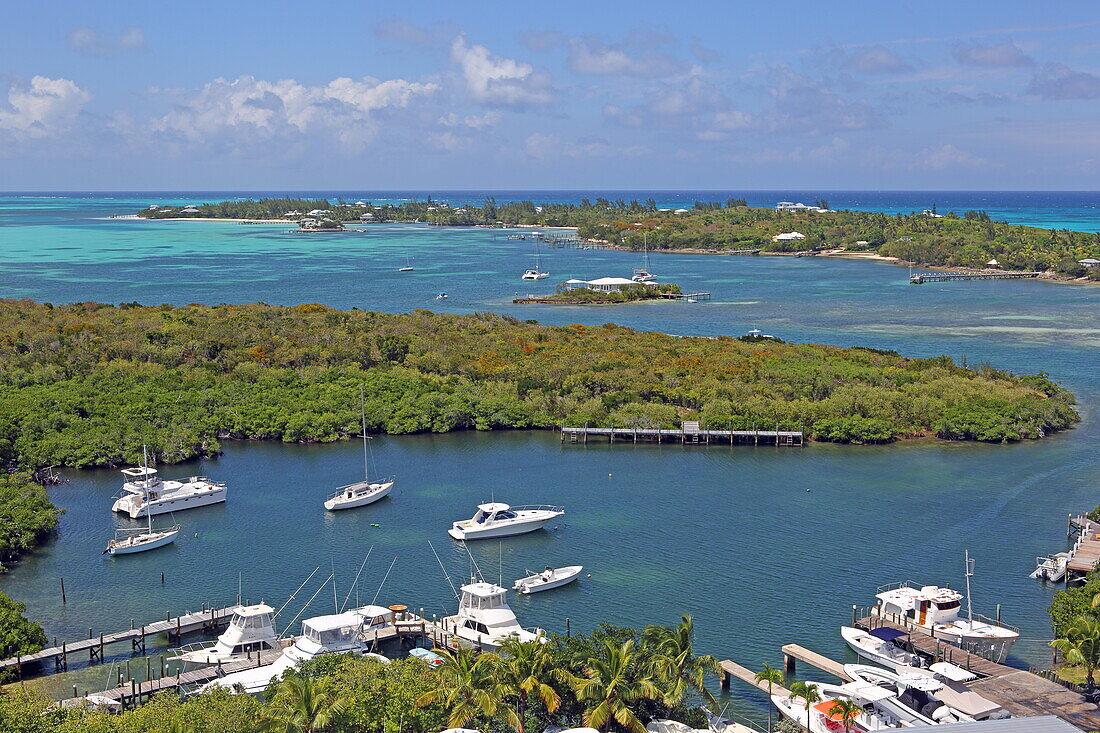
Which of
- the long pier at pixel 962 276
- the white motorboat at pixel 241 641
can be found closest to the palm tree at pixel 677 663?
the white motorboat at pixel 241 641

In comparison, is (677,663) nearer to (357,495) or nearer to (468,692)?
(468,692)

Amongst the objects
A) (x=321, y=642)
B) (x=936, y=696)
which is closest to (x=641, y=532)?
(x=321, y=642)

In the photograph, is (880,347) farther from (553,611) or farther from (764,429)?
(553,611)

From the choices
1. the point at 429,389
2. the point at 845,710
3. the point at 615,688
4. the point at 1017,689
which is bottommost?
the point at 1017,689

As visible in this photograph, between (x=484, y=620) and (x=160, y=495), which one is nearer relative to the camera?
(x=484, y=620)

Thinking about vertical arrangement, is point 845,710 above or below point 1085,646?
below

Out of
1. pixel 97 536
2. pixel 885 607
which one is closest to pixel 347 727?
pixel 885 607

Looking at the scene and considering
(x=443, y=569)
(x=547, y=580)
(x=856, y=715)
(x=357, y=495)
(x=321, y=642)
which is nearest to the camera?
(x=856, y=715)

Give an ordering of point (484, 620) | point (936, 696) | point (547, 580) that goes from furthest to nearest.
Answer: point (547, 580) → point (484, 620) → point (936, 696)
